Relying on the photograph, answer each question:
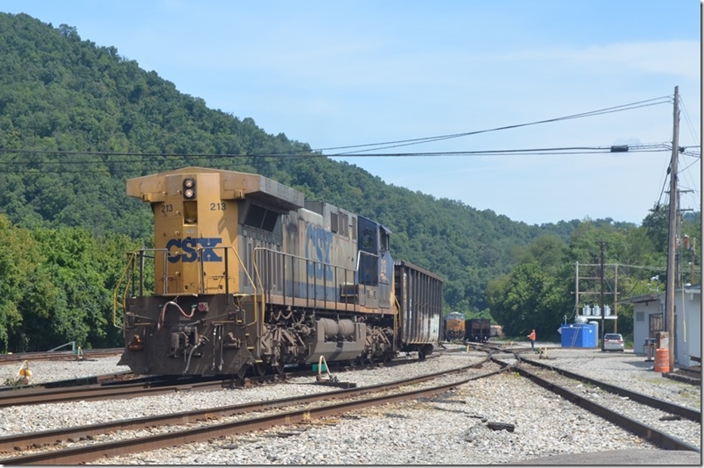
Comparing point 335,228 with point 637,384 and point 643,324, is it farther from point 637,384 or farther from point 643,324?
point 643,324

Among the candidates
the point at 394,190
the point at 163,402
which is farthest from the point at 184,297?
the point at 394,190

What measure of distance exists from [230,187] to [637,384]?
439 inches

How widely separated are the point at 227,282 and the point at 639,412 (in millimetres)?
7419

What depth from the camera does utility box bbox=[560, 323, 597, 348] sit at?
6544 centimetres

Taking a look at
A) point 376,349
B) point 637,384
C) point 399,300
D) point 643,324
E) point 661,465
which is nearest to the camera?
point 661,465

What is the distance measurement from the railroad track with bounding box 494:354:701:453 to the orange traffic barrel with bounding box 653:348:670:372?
658cm

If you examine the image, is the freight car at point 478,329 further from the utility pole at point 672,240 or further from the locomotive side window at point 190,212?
the locomotive side window at point 190,212

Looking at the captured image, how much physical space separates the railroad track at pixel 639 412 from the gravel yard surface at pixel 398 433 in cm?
18

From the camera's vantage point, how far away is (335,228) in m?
23.3

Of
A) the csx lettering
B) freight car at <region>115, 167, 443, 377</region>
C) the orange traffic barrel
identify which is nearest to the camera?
freight car at <region>115, 167, 443, 377</region>

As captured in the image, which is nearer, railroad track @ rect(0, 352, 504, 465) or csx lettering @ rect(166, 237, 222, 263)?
railroad track @ rect(0, 352, 504, 465)

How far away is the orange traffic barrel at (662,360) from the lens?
27861mm

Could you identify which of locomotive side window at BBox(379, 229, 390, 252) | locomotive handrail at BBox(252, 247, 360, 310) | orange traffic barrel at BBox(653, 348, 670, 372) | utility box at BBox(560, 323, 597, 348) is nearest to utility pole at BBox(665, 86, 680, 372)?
orange traffic barrel at BBox(653, 348, 670, 372)

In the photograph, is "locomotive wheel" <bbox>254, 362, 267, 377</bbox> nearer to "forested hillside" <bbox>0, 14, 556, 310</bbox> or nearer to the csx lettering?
the csx lettering
